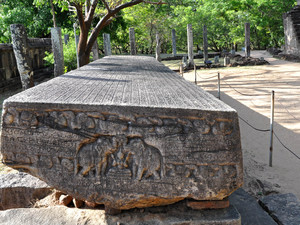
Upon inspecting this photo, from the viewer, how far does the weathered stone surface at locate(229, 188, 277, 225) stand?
211cm

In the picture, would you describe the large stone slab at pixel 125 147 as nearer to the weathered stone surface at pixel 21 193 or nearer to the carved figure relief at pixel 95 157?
the carved figure relief at pixel 95 157

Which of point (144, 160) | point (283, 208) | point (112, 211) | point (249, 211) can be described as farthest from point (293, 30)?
point (112, 211)

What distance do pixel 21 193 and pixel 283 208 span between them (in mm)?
2171

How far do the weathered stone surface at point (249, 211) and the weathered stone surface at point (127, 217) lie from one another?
262 mm

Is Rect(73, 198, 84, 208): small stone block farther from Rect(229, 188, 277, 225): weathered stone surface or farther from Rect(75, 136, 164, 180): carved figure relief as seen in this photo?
Rect(229, 188, 277, 225): weathered stone surface

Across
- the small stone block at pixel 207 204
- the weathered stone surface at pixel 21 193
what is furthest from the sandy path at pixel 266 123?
the weathered stone surface at pixel 21 193

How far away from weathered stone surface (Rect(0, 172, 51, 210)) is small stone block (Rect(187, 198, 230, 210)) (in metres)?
1.29

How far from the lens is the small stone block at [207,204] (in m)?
1.92

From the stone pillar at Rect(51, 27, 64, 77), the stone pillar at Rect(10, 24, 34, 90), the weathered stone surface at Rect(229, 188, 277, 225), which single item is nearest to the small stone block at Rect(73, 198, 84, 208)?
the weathered stone surface at Rect(229, 188, 277, 225)

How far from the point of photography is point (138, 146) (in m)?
1.81

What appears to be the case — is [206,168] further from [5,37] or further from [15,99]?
[5,37]

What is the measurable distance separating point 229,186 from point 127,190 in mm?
637

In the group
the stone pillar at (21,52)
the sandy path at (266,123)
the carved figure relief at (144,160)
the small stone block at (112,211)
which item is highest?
the stone pillar at (21,52)

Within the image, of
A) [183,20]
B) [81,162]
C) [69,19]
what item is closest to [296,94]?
[81,162]
